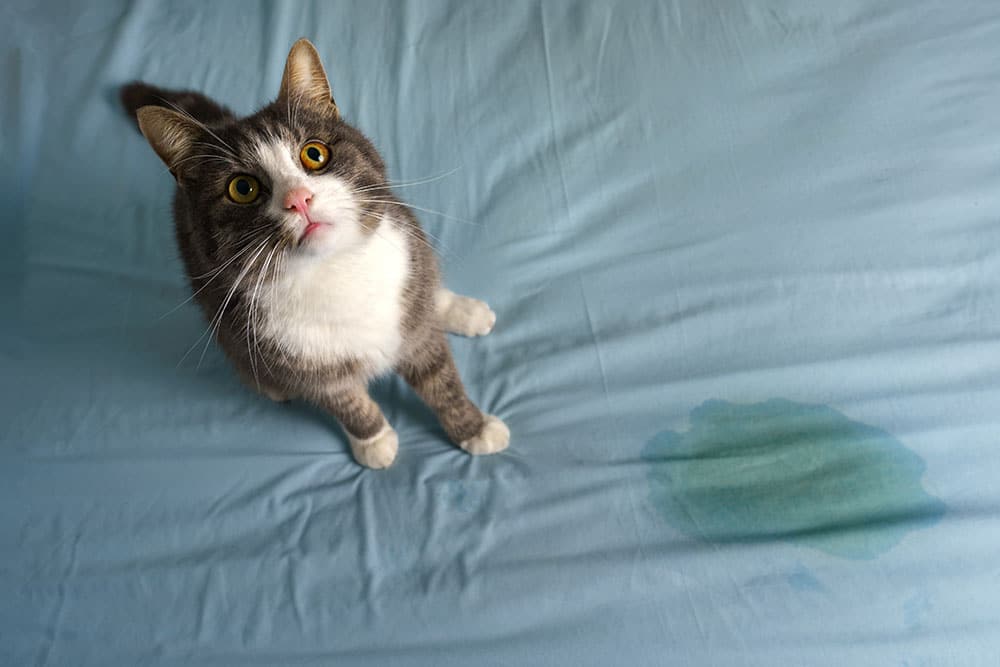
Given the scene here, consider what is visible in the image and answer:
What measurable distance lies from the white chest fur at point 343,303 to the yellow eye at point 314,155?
12 centimetres

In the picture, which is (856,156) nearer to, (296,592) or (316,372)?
(316,372)

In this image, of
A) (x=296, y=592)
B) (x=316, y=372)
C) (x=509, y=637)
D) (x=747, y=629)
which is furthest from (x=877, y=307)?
(x=296, y=592)

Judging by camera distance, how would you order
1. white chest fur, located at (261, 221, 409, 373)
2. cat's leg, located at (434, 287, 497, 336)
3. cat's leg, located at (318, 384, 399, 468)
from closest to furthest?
white chest fur, located at (261, 221, 409, 373) < cat's leg, located at (318, 384, 399, 468) < cat's leg, located at (434, 287, 497, 336)

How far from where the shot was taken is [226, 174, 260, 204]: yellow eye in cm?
89

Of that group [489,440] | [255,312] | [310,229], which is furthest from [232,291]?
[489,440]

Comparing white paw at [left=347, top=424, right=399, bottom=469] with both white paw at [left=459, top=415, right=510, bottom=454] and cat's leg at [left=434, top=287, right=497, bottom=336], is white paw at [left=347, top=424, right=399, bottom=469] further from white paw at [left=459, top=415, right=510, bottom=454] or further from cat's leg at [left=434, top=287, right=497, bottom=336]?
cat's leg at [left=434, top=287, right=497, bottom=336]

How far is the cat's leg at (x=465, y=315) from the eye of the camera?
132 centimetres

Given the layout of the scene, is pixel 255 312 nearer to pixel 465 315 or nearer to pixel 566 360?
pixel 465 315

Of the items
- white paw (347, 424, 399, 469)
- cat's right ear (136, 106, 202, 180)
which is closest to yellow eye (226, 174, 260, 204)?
cat's right ear (136, 106, 202, 180)

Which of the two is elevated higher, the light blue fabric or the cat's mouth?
the cat's mouth

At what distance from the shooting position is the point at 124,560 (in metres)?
→ 1.09

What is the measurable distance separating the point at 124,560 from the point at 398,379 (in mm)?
552

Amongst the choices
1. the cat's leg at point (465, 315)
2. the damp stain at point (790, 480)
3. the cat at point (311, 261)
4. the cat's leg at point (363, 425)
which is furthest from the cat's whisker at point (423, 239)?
the damp stain at point (790, 480)

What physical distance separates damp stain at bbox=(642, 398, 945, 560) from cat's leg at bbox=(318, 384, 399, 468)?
45 centimetres
